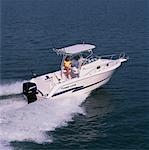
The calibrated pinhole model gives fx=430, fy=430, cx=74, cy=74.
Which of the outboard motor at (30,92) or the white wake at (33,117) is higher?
the outboard motor at (30,92)

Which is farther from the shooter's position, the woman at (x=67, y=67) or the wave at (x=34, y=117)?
the woman at (x=67, y=67)

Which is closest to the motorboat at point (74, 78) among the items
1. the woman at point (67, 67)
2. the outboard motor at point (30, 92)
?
the outboard motor at point (30, 92)

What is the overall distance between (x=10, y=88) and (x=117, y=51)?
15.6 m

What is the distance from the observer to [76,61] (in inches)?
1120

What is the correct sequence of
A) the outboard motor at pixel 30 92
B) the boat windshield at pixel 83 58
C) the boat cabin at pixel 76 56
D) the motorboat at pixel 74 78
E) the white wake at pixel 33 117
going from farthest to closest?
the boat windshield at pixel 83 58
the boat cabin at pixel 76 56
the motorboat at pixel 74 78
the outboard motor at pixel 30 92
the white wake at pixel 33 117

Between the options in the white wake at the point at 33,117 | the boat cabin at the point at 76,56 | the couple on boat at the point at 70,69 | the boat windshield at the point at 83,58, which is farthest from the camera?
the boat windshield at the point at 83,58

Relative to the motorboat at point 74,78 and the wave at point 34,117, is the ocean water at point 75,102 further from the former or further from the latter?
the motorboat at point 74,78

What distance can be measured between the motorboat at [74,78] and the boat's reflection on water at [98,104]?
1.62ft

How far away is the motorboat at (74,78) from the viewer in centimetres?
2577

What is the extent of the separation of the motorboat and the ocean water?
58 centimetres

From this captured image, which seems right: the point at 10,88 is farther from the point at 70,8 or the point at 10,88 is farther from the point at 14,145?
the point at 70,8

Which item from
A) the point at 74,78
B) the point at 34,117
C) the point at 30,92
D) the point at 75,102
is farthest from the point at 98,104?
the point at 34,117

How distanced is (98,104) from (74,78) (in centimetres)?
227

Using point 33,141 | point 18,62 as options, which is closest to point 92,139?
point 33,141
